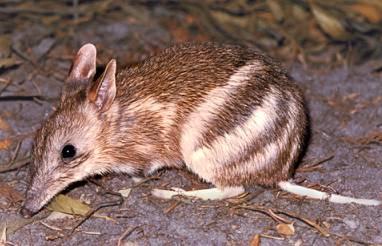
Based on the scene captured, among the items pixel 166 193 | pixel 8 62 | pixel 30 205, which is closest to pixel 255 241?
pixel 166 193

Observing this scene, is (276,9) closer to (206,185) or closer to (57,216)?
(206,185)

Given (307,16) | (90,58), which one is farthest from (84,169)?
(307,16)

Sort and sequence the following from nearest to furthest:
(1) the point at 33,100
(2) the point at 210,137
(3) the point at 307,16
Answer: (2) the point at 210,137, (1) the point at 33,100, (3) the point at 307,16

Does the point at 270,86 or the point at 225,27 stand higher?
the point at 270,86

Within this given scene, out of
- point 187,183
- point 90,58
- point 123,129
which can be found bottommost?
point 187,183

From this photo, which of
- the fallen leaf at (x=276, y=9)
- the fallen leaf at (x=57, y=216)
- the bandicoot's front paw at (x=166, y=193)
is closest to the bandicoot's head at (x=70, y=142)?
the fallen leaf at (x=57, y=216)

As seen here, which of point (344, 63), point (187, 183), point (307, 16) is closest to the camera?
point (187, 183)

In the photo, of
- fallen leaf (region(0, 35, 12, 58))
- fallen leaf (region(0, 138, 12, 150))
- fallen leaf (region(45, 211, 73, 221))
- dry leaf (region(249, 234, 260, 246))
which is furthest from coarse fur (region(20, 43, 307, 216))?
fallen leaf (region(0, 35, 12, 58))

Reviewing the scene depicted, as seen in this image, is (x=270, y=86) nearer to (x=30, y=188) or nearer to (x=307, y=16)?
(x=30, y=188)
